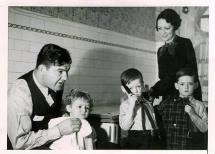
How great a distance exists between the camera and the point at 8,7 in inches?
45.2

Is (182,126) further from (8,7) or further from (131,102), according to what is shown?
(8,7)

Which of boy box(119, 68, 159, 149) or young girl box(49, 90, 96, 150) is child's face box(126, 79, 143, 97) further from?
young girl box(49, 90, 96, 150)

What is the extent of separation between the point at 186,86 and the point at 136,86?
19cm

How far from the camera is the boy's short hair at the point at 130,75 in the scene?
123cm

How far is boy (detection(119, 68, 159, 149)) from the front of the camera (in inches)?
46.4

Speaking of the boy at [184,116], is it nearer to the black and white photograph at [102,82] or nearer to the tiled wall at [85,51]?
the black and white photograph at [102,82]

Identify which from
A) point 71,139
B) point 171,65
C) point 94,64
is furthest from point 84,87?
point 171,65

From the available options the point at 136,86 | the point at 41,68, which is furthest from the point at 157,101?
the point at 41,68

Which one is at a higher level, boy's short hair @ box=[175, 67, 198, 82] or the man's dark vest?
boy's short hair @ box=[175, 67, 198, 82]

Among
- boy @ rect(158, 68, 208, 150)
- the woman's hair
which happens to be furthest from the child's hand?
the woman's hair

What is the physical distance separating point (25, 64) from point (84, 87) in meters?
0.24

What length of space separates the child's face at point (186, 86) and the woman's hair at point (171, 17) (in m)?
0.20

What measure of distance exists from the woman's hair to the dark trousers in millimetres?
423

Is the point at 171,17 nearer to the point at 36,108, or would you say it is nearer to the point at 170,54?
the point at 170,54
